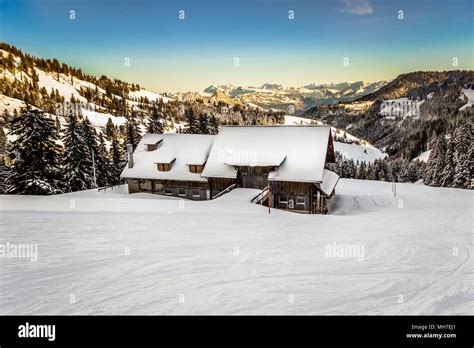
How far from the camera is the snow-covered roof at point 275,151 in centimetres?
2453

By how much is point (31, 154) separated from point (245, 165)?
2186 centimetres

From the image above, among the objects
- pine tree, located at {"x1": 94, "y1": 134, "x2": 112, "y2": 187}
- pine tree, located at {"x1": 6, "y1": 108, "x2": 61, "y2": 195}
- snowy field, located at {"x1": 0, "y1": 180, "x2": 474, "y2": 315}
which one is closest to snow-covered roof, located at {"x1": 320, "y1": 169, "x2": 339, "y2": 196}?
snowy field, located at {"x1": 0, "y1": 180, "x2": 474, "y2": 315}

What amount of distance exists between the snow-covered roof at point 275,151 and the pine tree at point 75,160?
18.8m

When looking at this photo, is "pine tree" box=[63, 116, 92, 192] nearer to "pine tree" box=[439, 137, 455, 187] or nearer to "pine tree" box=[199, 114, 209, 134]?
"pine tree" box=[199, 114, 209, 134]

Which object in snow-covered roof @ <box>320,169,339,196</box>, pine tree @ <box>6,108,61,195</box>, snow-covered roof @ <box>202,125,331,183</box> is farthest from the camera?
pine tree @ <box>6,108,61,195</box>

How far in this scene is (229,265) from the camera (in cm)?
832

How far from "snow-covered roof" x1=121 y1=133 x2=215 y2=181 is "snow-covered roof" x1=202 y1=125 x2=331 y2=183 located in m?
2.52

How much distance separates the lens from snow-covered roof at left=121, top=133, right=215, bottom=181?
1182 inches

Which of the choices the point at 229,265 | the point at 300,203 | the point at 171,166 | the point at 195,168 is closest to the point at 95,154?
the point at 171,166

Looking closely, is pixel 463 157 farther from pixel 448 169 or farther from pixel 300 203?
pixel 300 203

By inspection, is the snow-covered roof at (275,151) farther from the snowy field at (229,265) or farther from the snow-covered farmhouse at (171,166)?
the snowy field at (229,265)
